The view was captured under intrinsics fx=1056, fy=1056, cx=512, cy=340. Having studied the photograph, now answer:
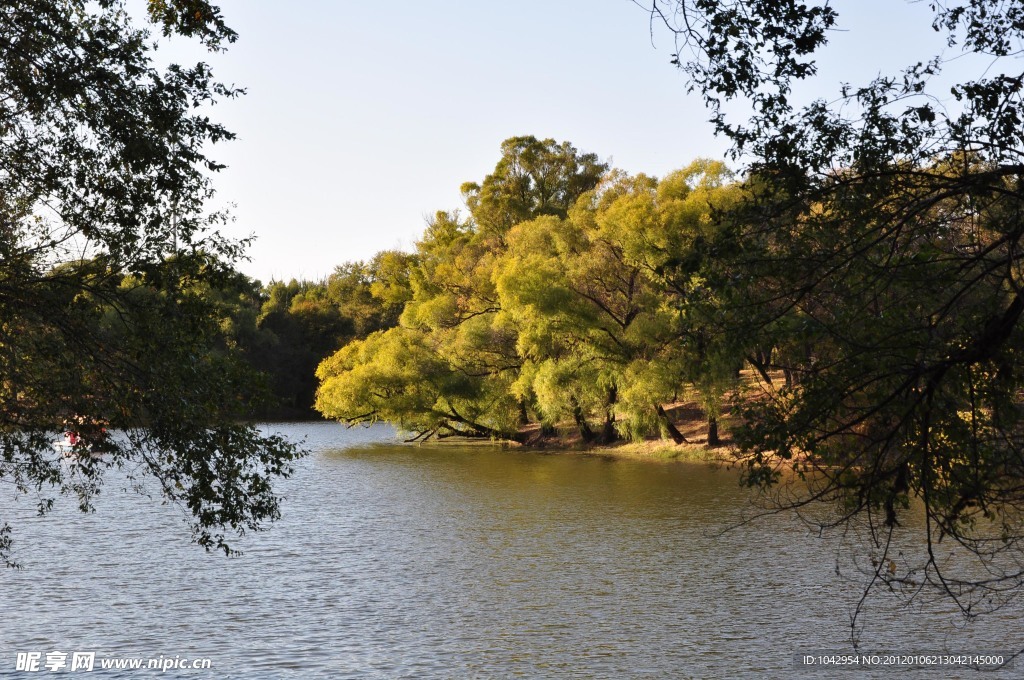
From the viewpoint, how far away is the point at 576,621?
1267cm

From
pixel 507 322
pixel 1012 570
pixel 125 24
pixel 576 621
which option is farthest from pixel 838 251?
pixel 507 322

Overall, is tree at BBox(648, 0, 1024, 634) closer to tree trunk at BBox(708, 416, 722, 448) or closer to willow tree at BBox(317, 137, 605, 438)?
tree trunk at BBox(708, 416, 722, 448)

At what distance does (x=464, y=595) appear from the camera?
14.1 metres

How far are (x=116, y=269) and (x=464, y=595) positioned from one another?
7.08 metres

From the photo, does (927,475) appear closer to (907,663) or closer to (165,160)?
(907,663)

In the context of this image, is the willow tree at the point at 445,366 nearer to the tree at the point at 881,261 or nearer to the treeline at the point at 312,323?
the treeline at the point at 312,323

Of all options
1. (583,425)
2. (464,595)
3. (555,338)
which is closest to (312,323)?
(583,425)

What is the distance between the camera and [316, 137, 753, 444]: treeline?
97.8ft

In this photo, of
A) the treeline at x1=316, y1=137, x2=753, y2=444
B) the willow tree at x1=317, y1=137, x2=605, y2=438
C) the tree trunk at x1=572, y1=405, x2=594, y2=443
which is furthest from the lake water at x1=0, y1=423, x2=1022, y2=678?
the willow tree at x1=317, y1=137, x2=605, y2=438

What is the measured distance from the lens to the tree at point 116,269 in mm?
8602

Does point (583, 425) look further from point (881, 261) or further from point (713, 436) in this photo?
point (881, 261)

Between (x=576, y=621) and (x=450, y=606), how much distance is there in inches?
70.1

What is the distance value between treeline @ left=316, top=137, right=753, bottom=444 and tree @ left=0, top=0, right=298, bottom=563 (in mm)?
17424

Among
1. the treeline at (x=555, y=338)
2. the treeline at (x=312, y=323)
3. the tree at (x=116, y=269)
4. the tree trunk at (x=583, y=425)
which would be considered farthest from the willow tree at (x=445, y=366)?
the tree at (x=116, y=269)
